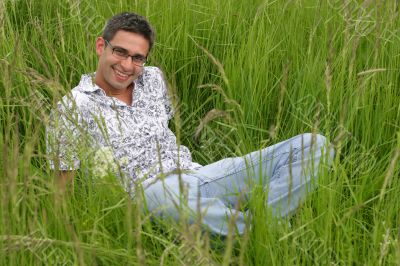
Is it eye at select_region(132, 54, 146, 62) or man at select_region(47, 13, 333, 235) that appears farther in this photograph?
eye at select_region(132, 54, 146, 62)

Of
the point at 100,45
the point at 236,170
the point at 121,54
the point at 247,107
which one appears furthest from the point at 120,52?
the point at 236,170

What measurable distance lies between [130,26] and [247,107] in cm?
56

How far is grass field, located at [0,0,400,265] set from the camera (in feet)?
5.92

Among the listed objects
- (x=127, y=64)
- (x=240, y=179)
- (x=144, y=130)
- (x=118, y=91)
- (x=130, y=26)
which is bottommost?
(x=240, y=179)

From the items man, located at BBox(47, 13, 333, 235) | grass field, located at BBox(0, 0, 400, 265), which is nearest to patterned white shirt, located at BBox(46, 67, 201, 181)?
man, located at BBox(47, 13, 333, 235)

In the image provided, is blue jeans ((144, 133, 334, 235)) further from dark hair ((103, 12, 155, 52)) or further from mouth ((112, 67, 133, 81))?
dark hair ((103, 12, 155, 52))

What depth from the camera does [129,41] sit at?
2.66 m

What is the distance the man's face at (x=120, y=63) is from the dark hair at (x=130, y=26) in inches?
0.6

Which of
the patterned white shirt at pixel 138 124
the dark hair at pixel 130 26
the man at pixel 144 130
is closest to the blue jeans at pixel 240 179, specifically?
the man at pixel 144 130

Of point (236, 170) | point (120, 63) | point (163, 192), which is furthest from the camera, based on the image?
point (120, 63)

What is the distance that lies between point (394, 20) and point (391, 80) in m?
0.43

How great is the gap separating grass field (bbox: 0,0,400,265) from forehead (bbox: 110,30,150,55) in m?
0.12

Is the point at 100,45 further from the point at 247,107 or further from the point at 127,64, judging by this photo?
the point at 247,107

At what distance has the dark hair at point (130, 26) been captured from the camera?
8.75 feet
